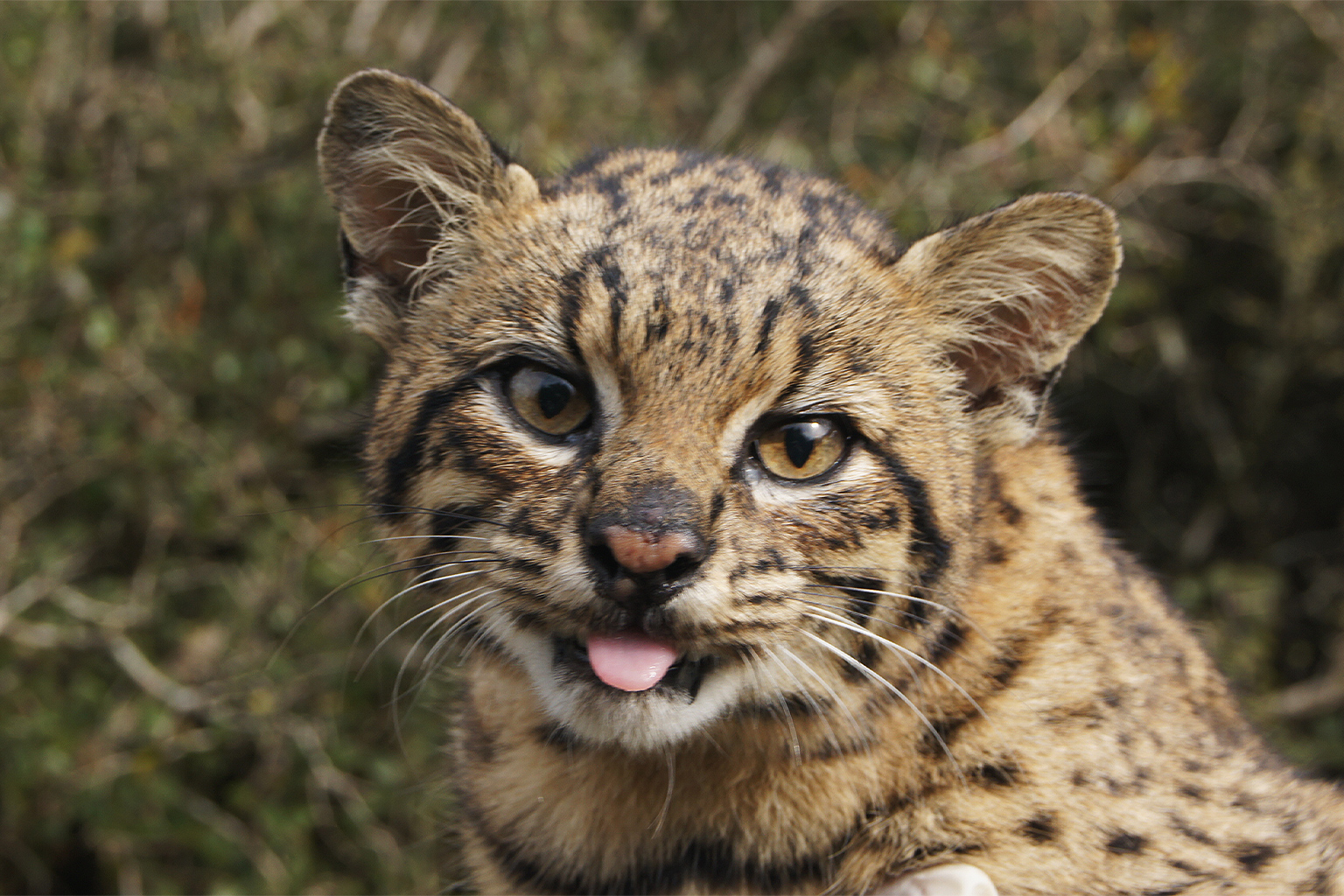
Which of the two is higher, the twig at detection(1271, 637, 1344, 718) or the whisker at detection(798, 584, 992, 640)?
the twig at detection(1271, 637, 1344, 718)

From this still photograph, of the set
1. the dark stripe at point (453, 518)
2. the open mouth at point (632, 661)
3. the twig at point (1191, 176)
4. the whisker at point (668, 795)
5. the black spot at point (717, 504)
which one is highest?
the twig at point (1191, 176)

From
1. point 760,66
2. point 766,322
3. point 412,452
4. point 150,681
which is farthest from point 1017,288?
point 760,66

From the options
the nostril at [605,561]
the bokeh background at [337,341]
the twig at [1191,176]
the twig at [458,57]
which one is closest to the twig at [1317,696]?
the bokeh background at [337,341]

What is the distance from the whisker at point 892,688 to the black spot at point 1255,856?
761 millimetres

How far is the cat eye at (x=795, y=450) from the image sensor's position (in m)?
3.03

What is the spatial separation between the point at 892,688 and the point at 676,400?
2.99ft

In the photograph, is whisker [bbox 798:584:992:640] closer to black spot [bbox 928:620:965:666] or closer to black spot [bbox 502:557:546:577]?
black spot [bbox 928:620:965:666]

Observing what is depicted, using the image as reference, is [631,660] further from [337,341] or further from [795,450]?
[337,341]

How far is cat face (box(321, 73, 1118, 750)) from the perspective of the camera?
2.82 metres

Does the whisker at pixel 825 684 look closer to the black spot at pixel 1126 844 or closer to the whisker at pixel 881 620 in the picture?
the whisker at pixel 881 620

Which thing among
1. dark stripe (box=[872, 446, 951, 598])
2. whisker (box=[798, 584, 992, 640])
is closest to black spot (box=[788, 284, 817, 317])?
dark stripe (box=[872, 446, 951, 598])

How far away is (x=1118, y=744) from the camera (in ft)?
10.6

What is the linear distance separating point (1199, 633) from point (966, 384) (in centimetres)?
168

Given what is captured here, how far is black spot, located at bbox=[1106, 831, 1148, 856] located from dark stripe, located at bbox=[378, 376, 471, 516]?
6.83ft
